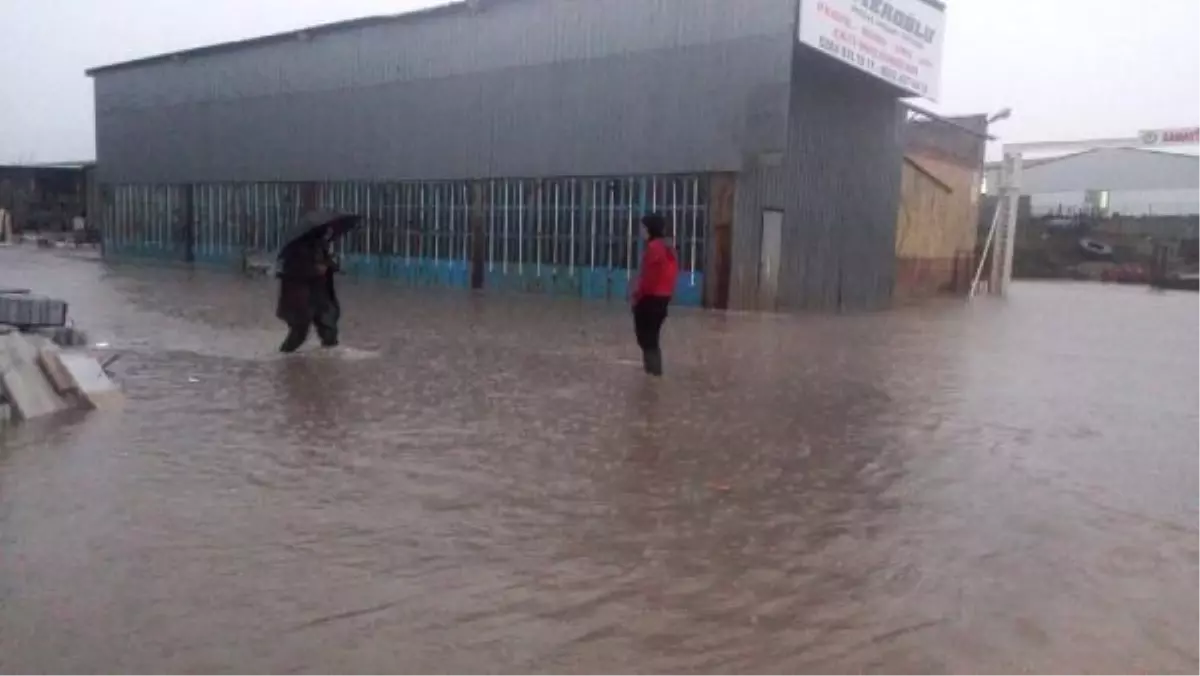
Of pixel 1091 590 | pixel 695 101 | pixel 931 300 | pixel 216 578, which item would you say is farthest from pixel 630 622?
pixel 931 300

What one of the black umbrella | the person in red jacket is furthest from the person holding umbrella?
the person in red jacket

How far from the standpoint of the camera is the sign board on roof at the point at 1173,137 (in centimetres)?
3362

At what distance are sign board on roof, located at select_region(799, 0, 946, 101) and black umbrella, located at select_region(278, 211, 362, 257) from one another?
10960 mm

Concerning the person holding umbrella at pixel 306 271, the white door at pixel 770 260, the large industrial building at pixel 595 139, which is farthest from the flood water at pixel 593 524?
the large industrial building at pixel 595 139

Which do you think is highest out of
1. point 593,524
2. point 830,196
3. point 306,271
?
point 830,196

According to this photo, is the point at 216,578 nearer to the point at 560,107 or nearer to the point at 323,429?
the point at 323,429

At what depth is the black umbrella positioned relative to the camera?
10867 millimetres

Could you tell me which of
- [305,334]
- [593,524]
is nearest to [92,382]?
[305,334]

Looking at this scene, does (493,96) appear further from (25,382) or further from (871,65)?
(25,382)

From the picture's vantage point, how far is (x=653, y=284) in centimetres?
1045

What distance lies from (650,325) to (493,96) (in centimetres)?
1555

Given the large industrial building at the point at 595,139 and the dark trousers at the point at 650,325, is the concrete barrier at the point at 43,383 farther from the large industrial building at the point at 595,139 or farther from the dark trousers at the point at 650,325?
the large industrial building at the point at 595,139

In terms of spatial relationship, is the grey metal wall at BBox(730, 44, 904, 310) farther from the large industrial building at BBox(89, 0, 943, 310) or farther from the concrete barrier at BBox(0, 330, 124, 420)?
the concrete barrier at BBox(0, 330, 124, 420)

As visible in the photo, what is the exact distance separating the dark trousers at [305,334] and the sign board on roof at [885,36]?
36.8 feet
